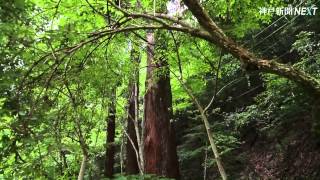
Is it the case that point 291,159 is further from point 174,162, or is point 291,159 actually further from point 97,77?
point 97,77

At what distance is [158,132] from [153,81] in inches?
45.9

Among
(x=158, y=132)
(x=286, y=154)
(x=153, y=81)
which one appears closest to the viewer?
(x=153, y=81)

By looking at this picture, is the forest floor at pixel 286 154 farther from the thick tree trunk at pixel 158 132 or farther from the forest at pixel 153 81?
the thick tree trunk at pixel 158 132

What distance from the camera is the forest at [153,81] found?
4.38 m

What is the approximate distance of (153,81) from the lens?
8.31 metres

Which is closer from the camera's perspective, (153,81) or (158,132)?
(153,81)

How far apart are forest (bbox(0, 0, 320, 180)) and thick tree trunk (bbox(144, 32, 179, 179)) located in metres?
0.02

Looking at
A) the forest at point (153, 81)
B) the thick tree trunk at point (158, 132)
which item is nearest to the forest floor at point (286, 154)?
the forest at point (153, 81)

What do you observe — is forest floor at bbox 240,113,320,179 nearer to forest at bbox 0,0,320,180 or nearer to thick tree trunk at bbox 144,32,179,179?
forest at bbox 0,0,320,180

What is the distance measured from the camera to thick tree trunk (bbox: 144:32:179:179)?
329 inches

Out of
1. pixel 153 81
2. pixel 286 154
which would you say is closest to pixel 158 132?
pixel 153 81


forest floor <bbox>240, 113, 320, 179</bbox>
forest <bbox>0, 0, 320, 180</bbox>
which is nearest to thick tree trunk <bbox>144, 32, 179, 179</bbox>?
forest <bbox>0, 0, 320, 180</bbox>

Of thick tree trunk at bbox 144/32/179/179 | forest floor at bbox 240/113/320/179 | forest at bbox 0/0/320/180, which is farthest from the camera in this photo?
forest floor at bbox 240/113/320/179

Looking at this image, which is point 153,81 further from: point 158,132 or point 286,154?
point 286,154
